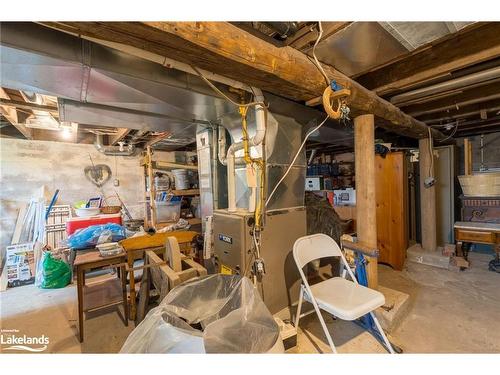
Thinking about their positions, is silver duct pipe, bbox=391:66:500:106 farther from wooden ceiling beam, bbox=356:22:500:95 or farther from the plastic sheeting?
the plastic sheeting

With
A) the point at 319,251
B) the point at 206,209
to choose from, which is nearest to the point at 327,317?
the point at 319,251

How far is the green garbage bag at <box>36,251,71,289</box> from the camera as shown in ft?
9.17

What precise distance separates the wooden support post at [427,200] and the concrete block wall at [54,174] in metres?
5.05

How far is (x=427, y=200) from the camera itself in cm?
335

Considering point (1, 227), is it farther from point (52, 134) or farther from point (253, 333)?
point (253, 333)

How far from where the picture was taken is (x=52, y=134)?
3.86 metres

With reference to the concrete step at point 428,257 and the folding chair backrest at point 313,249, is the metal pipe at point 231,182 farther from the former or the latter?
the concrete step at point 428,257

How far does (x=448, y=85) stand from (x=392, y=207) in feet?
5.50

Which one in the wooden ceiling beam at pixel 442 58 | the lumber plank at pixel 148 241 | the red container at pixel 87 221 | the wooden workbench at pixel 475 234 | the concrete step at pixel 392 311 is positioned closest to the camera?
the wooden ceiling beam at pixel 442 58

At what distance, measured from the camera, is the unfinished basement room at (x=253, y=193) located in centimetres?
111

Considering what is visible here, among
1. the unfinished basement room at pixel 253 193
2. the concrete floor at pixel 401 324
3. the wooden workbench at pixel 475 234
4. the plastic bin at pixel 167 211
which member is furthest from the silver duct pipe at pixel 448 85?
the plastic bin at pixel 167 211

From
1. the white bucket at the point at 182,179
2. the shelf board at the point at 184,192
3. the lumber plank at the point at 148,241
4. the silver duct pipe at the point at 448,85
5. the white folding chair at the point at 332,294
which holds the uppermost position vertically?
the silver duct pipe at the point at 448,85

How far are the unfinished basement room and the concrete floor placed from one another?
0.02m
